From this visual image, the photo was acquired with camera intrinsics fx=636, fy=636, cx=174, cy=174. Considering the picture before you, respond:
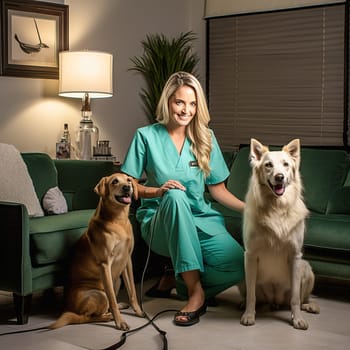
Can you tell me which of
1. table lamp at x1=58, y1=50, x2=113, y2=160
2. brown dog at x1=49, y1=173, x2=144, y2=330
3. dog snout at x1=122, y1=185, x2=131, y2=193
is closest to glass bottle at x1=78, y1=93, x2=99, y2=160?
table lamp at x1=58, y1=50, x2=113, y2=160

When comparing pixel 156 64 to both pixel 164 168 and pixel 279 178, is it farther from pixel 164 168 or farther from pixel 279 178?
pixel 279 178

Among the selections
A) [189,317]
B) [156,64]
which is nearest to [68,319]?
[189,317]

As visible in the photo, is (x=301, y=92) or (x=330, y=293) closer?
(x=330, y=293)

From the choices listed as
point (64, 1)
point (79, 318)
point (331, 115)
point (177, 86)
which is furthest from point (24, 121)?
point (331, 115)

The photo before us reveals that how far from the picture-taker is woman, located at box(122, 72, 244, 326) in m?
3.05

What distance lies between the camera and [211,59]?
18.1 feet

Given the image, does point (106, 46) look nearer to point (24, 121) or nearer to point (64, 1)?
point (64, 1)

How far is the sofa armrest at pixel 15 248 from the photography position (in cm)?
292

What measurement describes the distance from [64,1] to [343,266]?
2.74 m

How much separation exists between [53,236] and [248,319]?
3.28ft

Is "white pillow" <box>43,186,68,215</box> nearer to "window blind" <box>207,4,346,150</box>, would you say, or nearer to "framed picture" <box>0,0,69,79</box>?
"framed picture" <box>0,0,69,79</box>

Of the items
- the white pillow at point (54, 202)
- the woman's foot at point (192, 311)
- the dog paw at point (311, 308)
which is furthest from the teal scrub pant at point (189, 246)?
the white pillow at point (54, 202)

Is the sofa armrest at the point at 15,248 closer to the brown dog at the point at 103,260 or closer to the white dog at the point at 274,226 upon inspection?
the brown dog at the point at 103,260

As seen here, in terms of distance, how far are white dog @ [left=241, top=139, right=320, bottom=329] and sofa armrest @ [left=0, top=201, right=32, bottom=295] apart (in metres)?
1.02
